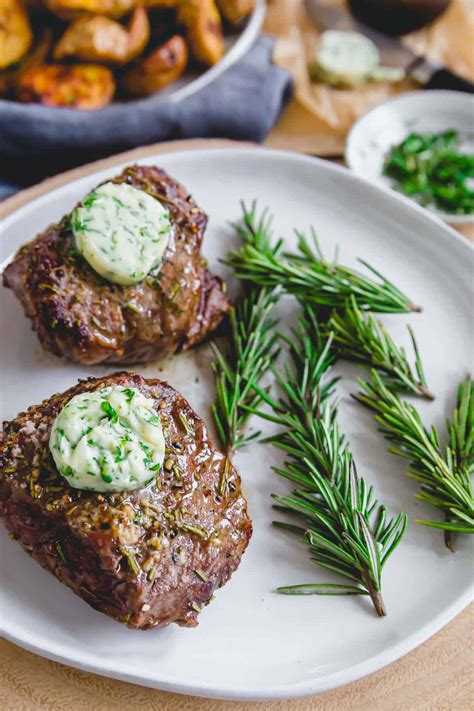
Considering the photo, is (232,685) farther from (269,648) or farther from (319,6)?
(319,6)

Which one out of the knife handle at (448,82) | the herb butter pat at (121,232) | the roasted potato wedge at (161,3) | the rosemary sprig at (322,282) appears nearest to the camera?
the herb butter pat at (121,232)

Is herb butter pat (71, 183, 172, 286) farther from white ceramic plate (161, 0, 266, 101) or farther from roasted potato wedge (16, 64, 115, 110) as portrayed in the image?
white ceramic plate (161, 0, 266, 101)

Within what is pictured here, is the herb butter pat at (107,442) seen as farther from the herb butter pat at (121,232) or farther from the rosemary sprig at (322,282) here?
the rosemary sprig at (322,282)

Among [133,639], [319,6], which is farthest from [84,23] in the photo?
[133,639]

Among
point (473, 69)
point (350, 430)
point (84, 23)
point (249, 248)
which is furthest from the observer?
point (473, 69)

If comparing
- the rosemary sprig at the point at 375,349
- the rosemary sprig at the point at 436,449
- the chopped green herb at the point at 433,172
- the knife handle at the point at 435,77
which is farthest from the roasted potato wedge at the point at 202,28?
the rosemary sprig at the point at 436,449

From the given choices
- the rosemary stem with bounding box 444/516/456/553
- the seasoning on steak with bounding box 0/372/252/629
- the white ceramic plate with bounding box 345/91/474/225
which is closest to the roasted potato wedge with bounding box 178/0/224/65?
the white ceramic plate with bounding box 345/91/474/225
